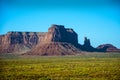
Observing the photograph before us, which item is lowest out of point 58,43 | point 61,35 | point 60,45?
point 60,45

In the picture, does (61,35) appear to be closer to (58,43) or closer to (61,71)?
(58,43)

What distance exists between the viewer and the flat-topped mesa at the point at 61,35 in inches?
6722

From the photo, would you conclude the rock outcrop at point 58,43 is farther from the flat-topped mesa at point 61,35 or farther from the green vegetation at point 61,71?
the green vegetation at point 61,71

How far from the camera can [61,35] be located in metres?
172

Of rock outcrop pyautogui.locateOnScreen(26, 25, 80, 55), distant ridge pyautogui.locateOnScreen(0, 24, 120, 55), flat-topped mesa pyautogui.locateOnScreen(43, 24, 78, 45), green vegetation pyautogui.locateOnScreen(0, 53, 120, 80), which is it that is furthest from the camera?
flat-topped mesa pyautogui.locateOnScreen(43, 24, 78, 45)

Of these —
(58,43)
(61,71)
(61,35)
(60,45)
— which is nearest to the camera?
(61,71)

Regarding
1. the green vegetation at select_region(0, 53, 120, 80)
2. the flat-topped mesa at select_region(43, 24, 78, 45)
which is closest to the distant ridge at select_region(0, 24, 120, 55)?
the flat-topped mesa at select_region(43, 24, 78, 45)

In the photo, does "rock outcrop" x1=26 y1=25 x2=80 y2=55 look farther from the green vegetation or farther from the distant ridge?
the green vegetation

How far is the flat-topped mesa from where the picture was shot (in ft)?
560

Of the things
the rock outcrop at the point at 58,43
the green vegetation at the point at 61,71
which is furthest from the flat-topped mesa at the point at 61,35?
the green vegetation at the point at 61,71

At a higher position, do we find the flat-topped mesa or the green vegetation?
the flat-topped mesa

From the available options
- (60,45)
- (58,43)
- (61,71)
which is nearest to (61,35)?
(58,43)

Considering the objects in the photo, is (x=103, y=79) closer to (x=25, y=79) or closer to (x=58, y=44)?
(x=25, y=79)

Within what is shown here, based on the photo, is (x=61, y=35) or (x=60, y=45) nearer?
(x=60, y=45)
